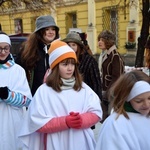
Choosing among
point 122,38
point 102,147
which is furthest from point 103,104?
point 122,38

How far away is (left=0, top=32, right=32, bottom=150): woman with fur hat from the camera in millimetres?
3209

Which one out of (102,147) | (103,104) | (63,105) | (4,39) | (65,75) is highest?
(4,39)

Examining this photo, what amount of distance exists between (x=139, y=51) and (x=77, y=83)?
5.51 meters

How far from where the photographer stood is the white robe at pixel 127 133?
2.07 metres

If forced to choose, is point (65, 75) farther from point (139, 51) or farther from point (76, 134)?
point (139, 51)

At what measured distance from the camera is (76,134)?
264cm

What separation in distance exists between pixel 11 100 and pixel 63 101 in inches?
27.8

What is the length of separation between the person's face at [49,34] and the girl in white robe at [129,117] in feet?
5.17

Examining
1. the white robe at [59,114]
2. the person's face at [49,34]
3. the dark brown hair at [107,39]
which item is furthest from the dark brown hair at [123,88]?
the dark brown hair at [107,39]

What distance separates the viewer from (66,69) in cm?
272

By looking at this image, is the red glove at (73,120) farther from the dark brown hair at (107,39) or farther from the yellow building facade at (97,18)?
the yellow building facade at (97,18)

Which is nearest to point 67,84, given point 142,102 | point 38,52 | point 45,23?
point 142,102

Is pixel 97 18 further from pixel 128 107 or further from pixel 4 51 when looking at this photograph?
pixel 128 107

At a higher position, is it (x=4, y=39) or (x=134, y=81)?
(x=4, y=39)
